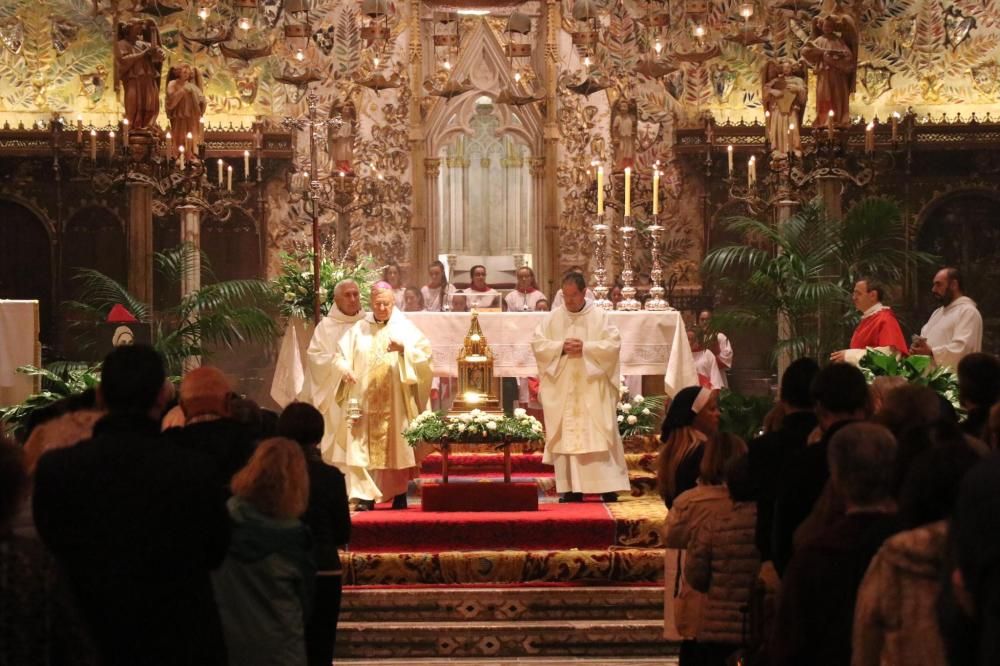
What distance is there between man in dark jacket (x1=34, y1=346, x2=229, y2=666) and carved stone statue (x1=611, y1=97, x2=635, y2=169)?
34.1 ft

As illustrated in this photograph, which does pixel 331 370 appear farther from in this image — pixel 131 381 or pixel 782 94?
pixel 131 381

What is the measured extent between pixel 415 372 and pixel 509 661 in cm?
309

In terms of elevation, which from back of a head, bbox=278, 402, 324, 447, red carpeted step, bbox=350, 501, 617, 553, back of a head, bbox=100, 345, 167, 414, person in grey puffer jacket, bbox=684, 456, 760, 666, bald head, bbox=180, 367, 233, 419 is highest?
back of a head, bbox=100, 345, 167, 414

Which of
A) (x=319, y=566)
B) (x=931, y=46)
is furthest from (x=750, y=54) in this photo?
(x=319, y=566)

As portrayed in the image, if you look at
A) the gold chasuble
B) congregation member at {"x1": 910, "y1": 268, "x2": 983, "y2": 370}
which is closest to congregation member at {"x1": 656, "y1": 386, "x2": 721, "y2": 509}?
the gold chasuble

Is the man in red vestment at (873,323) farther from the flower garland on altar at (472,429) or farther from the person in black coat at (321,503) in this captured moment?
the person in black coat at (321,503)

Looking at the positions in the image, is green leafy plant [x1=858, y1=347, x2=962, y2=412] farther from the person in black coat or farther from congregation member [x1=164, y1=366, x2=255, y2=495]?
congregation member [x1=164, y1=366, x2=255, y2=495]

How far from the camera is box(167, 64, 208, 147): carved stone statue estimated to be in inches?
593

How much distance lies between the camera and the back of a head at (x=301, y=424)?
658cm

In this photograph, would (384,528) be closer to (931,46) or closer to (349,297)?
(349,297)

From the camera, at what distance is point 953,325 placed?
1223 centimetres

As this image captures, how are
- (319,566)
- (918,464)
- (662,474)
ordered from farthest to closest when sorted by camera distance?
(662,474), (319,566), (918,464)

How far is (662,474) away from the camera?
25.2 feet

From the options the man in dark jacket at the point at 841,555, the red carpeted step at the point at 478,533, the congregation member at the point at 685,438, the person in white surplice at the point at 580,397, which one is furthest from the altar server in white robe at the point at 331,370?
the man in dark jacket at the point at 841,555
